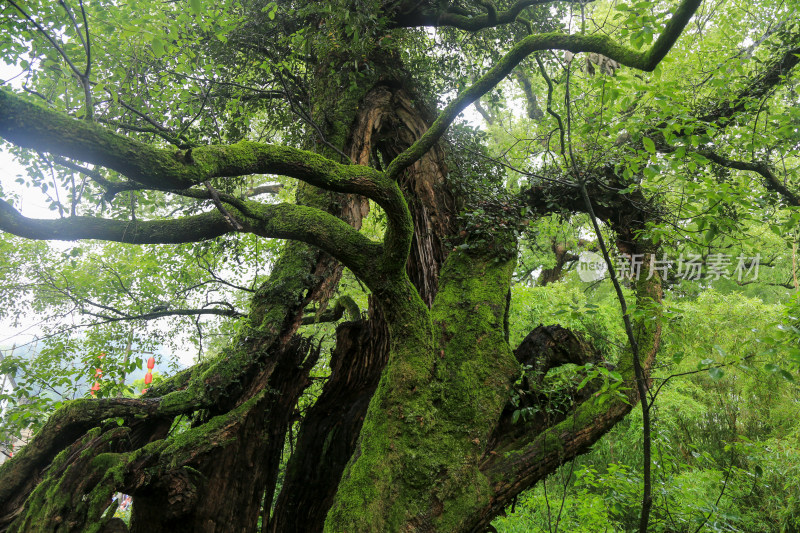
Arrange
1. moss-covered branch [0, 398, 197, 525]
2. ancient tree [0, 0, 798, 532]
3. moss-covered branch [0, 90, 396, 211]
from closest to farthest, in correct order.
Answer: moss-covered branch [0, 90, 396, 211], ancient tree [0, 0, 798, 532], moss-covered branch [0, 398, 197, 525]

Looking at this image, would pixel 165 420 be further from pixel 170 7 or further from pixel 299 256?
pixel 170 7

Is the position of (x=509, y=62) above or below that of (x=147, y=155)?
above

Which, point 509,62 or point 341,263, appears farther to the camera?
point 341,263

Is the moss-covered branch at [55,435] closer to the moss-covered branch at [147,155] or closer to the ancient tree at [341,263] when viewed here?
the ancient tree at [341,263]

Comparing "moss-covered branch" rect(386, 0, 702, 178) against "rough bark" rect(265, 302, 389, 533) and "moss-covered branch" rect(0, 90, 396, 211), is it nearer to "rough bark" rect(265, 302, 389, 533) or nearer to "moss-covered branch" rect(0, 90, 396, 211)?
"moss-covered branch" rect(0, 90, 396, 211)

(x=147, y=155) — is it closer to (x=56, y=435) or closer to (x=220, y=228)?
(x=220, y=228)

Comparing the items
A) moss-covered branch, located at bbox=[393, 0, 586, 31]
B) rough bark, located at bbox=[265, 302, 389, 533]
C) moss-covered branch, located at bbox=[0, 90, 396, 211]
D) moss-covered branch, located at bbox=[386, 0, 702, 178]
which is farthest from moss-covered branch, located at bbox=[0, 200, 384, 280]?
moss-covered branch, located at bbox=[393, 0, 586, 31]

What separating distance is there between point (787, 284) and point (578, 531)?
28.4 feet

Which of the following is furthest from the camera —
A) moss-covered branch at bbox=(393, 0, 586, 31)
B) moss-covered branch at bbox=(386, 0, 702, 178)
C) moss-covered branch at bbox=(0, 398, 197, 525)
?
moss-covered branch at bbox=(393, 0, 586, 31)

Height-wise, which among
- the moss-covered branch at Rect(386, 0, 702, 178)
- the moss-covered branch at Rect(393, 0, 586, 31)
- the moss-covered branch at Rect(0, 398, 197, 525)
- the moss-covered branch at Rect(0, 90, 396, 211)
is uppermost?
the moss-covered branch at Rect(393, 0, 586, 31)

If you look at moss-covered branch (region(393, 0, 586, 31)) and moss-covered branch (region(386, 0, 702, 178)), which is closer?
moss-covered branch (region(386, 0, 702, 178))

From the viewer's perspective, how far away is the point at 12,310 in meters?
5.93

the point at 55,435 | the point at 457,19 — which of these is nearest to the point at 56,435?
the point at 55,435

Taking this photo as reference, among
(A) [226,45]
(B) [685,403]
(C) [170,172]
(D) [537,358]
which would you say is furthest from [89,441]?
(B) [685,403]
